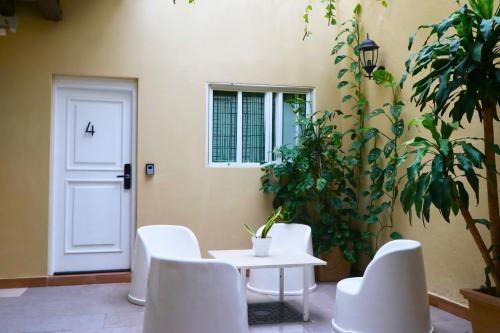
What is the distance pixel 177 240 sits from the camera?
13.1 ft

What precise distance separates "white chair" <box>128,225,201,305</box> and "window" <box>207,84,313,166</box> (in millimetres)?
1180

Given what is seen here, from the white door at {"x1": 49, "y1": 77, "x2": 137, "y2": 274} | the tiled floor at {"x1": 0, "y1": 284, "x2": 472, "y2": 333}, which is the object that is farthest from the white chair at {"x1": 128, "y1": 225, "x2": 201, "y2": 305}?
the white door at {"x1": 49, "y1": 77, "x2": 137, "y2": 274}

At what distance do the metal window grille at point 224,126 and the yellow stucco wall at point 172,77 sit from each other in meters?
0.18

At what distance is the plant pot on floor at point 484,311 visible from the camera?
2.64 metres

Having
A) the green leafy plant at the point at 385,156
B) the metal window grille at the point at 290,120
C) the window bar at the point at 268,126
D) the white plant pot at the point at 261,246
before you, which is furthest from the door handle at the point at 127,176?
the green leafy plant at the point at 385,156

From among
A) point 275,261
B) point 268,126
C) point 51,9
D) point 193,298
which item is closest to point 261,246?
point 275,261

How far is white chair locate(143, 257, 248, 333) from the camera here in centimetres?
235

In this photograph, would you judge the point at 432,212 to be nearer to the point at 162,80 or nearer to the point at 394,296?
the point at 394,296

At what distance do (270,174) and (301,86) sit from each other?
3.49ft

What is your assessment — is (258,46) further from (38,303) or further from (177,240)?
(38,303)

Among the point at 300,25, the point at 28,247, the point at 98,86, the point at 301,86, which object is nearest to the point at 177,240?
the point at 28,247

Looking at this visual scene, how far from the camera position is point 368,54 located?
16.0 ft

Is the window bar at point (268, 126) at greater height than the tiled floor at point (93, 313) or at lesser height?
greater

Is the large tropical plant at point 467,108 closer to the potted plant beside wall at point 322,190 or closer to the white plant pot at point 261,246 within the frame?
the white plant pot at point 261,246
